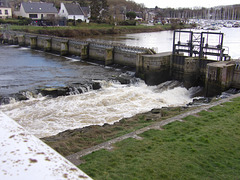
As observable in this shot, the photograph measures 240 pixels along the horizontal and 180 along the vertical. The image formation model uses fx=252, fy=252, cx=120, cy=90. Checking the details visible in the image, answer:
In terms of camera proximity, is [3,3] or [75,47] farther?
[3,3]

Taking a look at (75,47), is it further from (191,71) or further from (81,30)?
(81,30)

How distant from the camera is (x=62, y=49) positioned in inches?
1500

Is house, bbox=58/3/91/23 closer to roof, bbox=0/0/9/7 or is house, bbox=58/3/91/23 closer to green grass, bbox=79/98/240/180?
roof, bbox=0/0/9/7

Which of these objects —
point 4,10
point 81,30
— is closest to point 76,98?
point 81,30

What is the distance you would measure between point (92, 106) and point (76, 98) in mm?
2174

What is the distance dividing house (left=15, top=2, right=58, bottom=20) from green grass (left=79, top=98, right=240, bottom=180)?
7290 centimetres

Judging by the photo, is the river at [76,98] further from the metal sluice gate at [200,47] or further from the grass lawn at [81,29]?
the grass lawn at [81,29]

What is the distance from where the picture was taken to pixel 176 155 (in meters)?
7.54

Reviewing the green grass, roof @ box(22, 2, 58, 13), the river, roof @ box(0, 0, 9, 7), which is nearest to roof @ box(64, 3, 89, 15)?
roof @ box(22, 2, 58, 13)

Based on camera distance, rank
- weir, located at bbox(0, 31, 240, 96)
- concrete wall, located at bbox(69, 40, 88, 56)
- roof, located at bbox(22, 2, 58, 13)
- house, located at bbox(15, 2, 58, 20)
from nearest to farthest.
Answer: weir, located at bbox(0, 31, 240, 96) → concrete wall, located at bbox(69, 40, 88, 56) → house, located at bbox(15, 2, 58, 20) → roof, located at bbox(22, 2, 58, 13)

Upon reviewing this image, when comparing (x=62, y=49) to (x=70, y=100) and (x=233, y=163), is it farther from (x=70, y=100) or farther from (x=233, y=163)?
(x=233, y=163)

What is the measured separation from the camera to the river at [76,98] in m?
15.6

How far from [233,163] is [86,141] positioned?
5.11 metres

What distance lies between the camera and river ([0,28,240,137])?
15.6 meters
